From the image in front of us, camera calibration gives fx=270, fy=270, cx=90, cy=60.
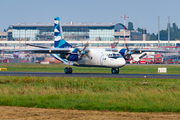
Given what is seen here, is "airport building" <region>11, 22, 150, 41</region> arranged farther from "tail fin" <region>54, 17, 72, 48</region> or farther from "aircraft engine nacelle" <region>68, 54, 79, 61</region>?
"aircraft engine nacelle" <region>68, 54, 79, 61</region>

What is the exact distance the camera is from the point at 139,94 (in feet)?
58.0

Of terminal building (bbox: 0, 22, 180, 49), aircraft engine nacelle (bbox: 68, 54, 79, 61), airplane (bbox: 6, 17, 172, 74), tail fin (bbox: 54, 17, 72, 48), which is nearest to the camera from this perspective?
airplane (bbox: 6, 17, 172, 74)

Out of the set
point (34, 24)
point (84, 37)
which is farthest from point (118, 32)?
point (34, 24)

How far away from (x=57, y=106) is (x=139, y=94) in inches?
238

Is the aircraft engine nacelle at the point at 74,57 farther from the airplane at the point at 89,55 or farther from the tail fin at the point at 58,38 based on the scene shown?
the tail fin at the point at 58,38

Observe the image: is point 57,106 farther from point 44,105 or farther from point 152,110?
point 152,110

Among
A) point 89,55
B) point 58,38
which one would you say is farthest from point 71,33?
point 89,55

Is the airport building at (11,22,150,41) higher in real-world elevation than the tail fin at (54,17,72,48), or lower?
higher

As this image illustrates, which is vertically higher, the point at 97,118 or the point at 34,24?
the point at 34,24

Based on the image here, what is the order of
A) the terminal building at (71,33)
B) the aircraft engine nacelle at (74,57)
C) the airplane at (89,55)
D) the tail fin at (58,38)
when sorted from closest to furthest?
the airplane at (89,55)
the aircraft engine nacelle at (74,57)
the tail fin at (58,38)
the terminal building at (71,33)

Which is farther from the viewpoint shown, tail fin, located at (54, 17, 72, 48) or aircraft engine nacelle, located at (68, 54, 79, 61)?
tail fin, located at (54, 17, 72, 48)

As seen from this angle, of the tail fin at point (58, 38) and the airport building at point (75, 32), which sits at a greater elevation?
the airport building at point (75, 32)

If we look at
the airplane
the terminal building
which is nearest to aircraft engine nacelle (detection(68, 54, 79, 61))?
the airplane


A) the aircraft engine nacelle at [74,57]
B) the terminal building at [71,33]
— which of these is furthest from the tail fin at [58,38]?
the terminal building at [71,33]
